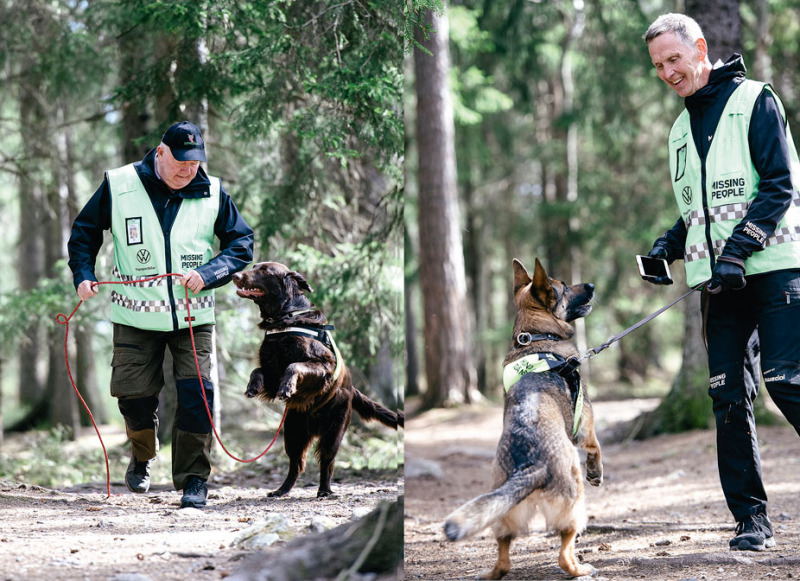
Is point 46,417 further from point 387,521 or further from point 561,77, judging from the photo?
point 561,77

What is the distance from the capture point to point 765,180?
3.86 m

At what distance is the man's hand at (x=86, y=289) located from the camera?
13.9ft

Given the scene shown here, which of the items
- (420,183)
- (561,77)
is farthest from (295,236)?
(561,77)

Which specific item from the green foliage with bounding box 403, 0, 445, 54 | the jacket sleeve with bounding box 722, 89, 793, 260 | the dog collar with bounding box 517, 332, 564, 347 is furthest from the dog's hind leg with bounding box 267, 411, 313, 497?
the jacket sleeve with bounding box 722, 89, 793, 260

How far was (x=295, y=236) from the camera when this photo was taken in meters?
6.72

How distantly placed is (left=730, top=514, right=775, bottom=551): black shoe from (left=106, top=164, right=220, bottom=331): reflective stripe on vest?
3.44 m

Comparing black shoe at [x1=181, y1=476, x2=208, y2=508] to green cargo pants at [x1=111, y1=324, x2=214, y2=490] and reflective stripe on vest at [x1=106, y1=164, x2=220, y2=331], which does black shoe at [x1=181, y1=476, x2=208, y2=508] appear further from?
reflective stripe on vest at [x1=106, y1=164, x2=220, y2=331]

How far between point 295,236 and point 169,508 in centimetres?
318

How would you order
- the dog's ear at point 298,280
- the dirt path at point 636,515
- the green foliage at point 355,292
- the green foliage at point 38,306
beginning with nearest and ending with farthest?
1. the dirt path at point 636,515
2. the dog's ear at point 298,280
3. the green foliage at point 355,292
4. the green foliage at point 38,306

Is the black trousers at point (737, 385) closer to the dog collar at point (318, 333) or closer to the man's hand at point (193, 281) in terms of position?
Answer: the dog collar at point (318, 333)

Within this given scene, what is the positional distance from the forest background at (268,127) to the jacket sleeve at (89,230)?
1.40 metres

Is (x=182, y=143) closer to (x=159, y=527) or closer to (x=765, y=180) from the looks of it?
(x=159, y=527)

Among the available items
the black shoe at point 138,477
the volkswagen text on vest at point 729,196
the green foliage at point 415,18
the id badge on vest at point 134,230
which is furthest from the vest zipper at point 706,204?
the black shoe at point 138,477

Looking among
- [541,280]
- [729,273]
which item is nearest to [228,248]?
[541,280]
